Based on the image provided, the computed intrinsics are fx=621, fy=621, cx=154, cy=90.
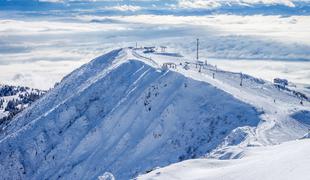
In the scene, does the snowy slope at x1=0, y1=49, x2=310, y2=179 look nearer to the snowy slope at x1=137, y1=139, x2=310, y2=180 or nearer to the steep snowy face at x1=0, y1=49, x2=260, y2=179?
the steep snowy face at x1=0, y1=49, x2=260, y2=179

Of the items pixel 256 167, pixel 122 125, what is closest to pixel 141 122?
pixel 122 125

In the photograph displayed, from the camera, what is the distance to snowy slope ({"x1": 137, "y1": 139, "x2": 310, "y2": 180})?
2830 inches

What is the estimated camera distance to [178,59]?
18388 centimetres

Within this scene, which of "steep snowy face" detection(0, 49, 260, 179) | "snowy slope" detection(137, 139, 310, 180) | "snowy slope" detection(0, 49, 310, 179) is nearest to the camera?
"snowy slope" detection(137, 139, 310, 180)

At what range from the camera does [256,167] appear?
249 ft

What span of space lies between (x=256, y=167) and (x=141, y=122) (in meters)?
66.1

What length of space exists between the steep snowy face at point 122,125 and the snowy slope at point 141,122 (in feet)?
0.78

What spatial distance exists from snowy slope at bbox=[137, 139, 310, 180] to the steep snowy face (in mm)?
34523

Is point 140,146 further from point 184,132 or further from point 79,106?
point 79,106

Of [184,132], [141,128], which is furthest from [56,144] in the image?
[184,132]

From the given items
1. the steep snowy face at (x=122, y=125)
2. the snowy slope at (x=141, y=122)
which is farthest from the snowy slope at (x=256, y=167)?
the steep snowy face at (x=122, y=125)

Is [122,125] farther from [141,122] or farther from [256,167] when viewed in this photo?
[256,167]

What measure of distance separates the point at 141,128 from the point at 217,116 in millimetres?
19040

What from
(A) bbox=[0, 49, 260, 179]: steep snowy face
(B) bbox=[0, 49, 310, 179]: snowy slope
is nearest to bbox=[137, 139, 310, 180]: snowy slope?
(B) bbox=[0, 49, 310, 179]: snowy slope
